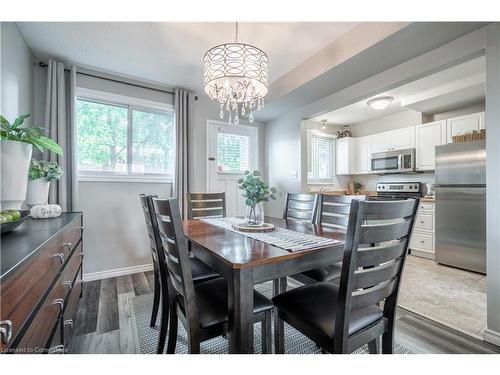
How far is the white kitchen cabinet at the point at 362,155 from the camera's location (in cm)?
469

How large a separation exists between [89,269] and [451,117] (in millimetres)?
5585

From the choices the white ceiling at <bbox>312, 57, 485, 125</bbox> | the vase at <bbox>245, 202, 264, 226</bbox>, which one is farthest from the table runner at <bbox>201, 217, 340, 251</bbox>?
the white ceiling at <bbox>312, 57, 485, 125</bbox>

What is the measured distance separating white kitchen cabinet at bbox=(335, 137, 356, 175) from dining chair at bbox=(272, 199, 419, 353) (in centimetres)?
405

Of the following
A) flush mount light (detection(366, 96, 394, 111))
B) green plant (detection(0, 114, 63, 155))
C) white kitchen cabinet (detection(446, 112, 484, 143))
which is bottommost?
green plant (detection(0, 114, 63, 155))

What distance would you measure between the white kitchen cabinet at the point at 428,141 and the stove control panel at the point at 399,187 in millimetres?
322

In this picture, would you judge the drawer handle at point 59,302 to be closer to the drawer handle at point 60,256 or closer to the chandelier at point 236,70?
the drawer handle at point 60,256

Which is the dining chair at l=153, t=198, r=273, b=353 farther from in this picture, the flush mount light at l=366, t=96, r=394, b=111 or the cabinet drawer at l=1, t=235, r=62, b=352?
the flush mount light at l=366, t=96, r=394, b=111

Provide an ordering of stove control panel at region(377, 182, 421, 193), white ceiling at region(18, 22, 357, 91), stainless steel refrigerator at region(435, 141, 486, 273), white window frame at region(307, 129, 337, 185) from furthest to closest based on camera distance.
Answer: white window frame at region(307, 129, 337, 185), stove control panel at region(377, 182, 421, 193), stainless steel refrigerator at region(435, 141, 486, 273), white ceiling at region(18, 22, 357, 91)

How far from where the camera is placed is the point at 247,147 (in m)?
4.11

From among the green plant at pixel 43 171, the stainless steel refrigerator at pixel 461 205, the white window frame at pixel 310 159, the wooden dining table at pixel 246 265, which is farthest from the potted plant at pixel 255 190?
the white window frame at pixel 310 159

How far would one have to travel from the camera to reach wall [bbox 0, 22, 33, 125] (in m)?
1.80

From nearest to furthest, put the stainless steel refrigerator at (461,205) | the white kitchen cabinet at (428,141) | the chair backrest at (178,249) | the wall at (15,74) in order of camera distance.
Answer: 1. the chair backrest at (178,249)
2. the wall at (15,74)
3. the stainless steel refrigerator at (461,205)
4. the white kitchen cabinet at (428,141)

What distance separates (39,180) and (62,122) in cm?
98
